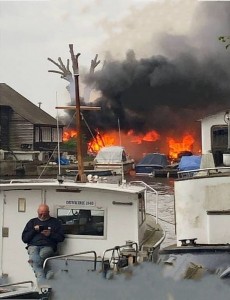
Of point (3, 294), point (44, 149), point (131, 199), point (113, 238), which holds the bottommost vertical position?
point (3, 294)

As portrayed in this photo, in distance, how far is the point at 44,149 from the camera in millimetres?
62500

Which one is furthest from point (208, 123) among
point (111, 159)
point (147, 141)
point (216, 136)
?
point (147, 141)

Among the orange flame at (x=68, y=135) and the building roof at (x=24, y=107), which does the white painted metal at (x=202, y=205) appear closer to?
the building roof at (x=24, y=107)

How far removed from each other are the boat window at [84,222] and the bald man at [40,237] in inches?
19.2

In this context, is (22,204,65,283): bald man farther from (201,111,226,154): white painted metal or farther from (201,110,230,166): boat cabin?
(201,111,226,154): white painted metal

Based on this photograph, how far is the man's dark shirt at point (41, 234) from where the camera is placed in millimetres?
11758

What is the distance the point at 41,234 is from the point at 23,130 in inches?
2056

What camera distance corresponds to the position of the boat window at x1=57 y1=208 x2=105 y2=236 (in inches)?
482

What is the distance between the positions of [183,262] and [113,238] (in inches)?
108

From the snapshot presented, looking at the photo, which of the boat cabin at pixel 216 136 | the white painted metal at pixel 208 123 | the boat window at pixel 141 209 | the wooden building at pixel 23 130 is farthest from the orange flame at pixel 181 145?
the boat window at pixel 141 209

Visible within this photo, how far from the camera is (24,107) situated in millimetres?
67562

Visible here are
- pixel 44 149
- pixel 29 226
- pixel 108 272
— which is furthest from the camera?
pixel 44 149

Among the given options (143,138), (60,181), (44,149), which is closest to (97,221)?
(60,181)

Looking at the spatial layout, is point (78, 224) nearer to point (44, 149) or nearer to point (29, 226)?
point (29, 226)
